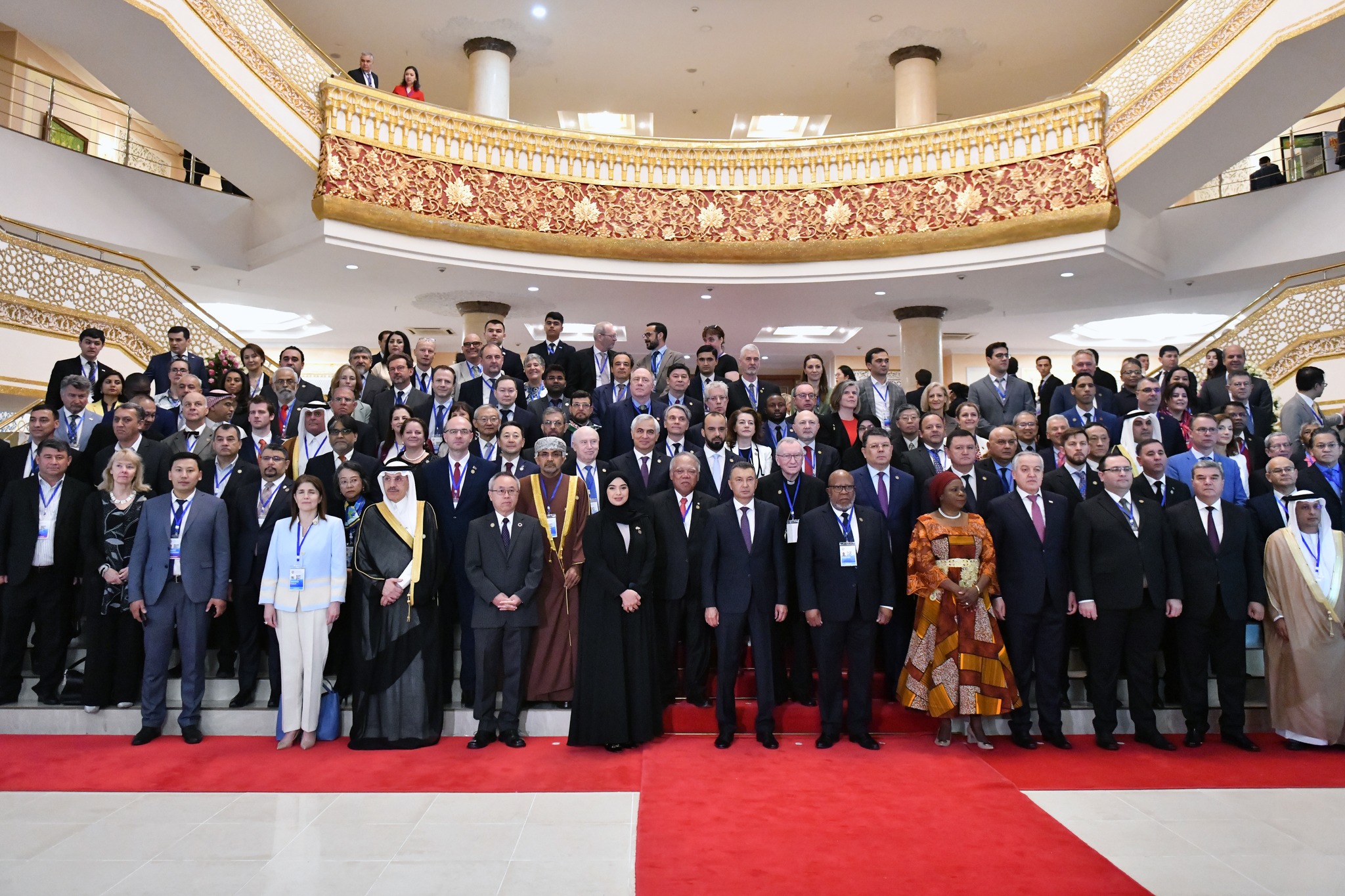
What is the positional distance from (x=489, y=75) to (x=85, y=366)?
6923mm

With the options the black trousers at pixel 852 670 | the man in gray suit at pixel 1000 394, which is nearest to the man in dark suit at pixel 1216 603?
the black trousers at pixel 852 670

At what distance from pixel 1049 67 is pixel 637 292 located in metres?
6.84

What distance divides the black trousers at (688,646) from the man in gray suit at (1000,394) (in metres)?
3.42

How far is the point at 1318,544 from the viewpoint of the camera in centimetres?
475

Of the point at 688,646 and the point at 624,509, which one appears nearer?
the point at 624,509

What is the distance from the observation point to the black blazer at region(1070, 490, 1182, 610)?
4633 mm

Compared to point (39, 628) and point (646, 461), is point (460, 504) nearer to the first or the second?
point (646, 461)

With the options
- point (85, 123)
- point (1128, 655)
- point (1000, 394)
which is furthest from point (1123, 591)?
point (85, 123)

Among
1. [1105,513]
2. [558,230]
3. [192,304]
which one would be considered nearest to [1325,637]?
[1105,513]

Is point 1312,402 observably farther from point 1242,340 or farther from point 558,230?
point 558,230

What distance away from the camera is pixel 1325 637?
4.61 metres

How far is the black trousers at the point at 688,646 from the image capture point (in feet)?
16.2

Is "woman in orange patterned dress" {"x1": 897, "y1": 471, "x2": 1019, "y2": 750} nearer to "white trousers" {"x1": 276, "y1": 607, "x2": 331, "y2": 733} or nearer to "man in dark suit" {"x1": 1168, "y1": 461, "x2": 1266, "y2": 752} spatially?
"man in dark suit" {"x1": 1168, "y1": 461, "x2": 1266, "y2": 752}

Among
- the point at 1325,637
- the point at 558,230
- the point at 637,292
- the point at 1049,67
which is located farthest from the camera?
the point at 1049,67
